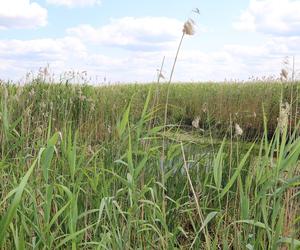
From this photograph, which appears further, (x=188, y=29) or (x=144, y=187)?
(x=144, y=187)

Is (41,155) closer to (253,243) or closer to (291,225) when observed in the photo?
(253,243)

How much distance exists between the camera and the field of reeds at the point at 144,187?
4.43ft

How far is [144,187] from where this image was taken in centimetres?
142

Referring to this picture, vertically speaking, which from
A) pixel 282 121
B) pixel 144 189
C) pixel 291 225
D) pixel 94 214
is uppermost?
pixel 282 121

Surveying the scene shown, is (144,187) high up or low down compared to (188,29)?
down

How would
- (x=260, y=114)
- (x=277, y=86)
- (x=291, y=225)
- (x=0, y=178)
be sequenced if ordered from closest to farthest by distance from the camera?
(x=291, y=225) → (x=0, y=178) → (x=260, y=114) → (x=277, y=86)

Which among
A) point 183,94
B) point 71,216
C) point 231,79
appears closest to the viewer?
point 71,216

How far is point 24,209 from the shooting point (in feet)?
5.18

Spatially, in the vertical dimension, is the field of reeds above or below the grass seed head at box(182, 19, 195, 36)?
below

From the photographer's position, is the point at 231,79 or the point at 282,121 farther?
the point at 231,79

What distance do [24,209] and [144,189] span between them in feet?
1.51

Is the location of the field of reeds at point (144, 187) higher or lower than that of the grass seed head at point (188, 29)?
lower

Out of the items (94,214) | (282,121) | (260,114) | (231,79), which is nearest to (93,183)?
(94,214)

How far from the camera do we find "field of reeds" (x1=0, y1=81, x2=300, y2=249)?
1.35 metres
